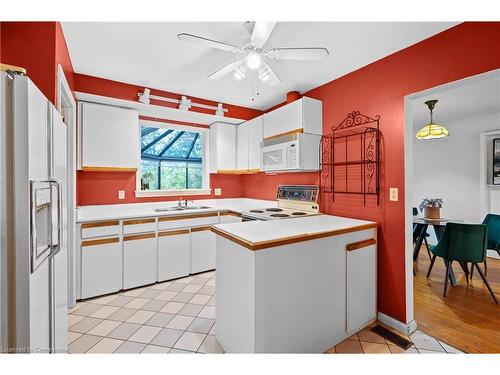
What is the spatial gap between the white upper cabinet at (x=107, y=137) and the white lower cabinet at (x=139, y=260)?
903 mm

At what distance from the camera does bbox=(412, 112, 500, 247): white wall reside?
4.05 m

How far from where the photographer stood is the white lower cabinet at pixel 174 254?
2.89 meters

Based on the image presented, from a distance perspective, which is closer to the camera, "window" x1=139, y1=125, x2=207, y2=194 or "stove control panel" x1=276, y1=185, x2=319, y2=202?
"stove control panel" x1=276, y1=185, x2=319, y2=202

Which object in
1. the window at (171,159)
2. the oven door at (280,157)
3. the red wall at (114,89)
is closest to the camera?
the red wall at (114,89)

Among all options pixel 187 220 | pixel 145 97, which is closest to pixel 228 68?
pixel 145 97

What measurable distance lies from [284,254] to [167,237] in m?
1.88

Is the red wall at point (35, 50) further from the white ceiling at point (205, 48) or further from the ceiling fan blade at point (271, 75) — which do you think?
the ceiling fan blade at point (271, 75)

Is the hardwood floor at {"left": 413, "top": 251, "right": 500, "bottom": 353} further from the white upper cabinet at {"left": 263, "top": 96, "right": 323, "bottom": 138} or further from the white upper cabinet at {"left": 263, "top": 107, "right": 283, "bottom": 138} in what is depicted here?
the white upper cabinet at {"left": 263, "top": 107, "right": 283, "bottom": 138}

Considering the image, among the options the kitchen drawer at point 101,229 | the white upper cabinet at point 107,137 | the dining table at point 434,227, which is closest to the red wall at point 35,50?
the white upper cabinet at point 107,137

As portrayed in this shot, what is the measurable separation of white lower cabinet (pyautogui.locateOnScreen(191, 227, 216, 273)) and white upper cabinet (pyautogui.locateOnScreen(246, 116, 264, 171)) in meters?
1.12

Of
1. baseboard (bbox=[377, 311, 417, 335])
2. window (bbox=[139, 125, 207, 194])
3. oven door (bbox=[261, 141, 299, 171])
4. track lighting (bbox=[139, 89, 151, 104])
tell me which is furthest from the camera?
window (bbox=[139, 125, 207, 194])

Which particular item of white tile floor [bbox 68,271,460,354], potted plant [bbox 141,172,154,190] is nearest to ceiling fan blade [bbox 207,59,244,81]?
potted plant [bbox 141,172,154,190]

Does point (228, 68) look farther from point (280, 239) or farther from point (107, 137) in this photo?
point (107, 137)

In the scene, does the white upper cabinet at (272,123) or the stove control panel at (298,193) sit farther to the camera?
the white upper cabinet at (272,123)
